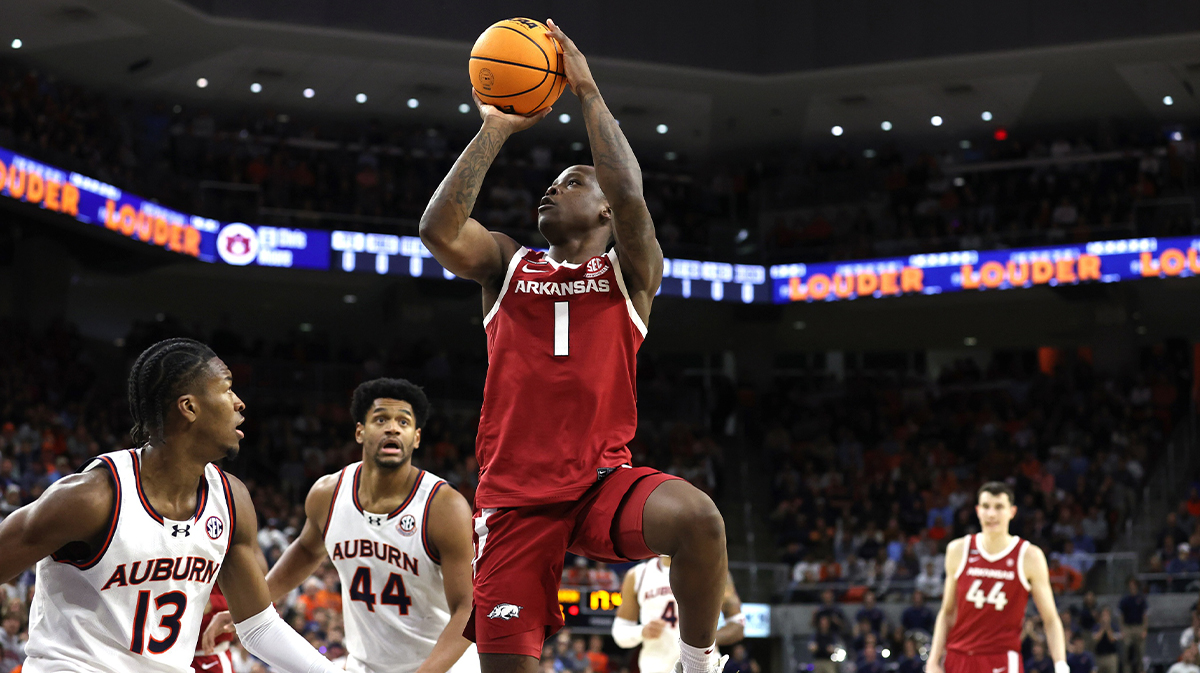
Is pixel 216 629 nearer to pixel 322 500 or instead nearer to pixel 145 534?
pixel 322 500

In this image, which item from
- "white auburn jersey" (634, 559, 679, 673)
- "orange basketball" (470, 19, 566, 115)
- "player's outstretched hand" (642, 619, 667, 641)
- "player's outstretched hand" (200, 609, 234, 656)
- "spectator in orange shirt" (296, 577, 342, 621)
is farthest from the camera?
"spectator in orange shirt" (296, 577, 342, 621)

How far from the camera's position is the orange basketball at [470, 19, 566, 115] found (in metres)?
4.65

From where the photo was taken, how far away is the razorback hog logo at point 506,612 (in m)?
4.27

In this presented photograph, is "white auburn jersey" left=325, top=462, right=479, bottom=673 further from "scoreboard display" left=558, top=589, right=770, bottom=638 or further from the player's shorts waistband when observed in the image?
"scoreboard display" left=558, top=589, right=770, bottom=638

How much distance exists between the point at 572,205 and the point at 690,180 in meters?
22.4

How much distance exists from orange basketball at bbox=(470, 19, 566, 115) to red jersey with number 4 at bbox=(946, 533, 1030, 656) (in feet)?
19.0

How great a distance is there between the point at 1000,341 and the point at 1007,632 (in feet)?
66.5

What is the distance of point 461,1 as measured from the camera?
21.9 metres

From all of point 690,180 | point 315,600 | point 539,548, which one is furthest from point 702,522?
point 690,180

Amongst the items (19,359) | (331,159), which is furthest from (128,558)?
(331,159)

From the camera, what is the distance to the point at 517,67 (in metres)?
4.65

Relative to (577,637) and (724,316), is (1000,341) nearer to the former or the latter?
(724,316)

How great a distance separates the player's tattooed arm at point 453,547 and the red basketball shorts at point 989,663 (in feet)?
15.3

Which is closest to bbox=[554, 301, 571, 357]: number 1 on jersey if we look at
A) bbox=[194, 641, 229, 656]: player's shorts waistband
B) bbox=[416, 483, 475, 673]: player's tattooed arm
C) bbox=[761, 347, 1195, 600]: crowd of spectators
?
bbox=[416, 483, 475, 673]: player's tattooed arm
